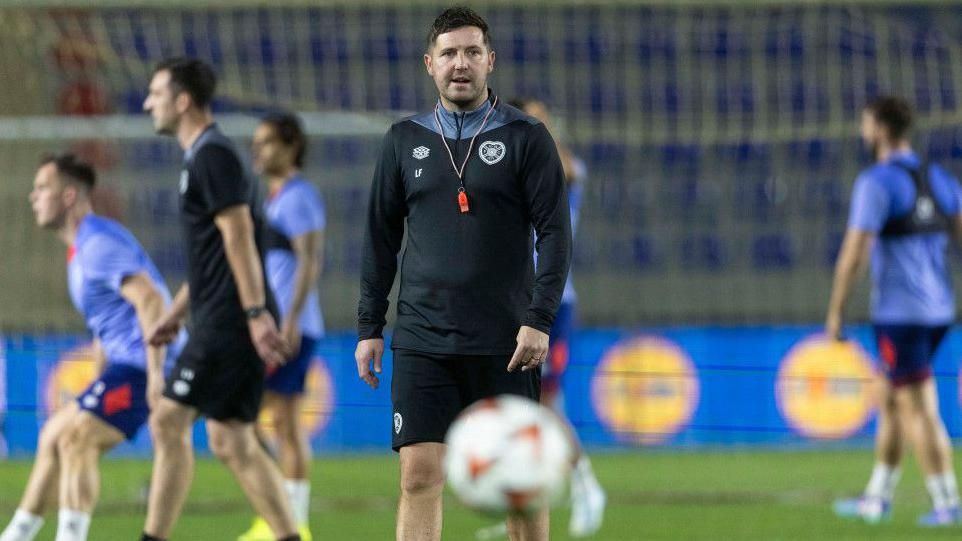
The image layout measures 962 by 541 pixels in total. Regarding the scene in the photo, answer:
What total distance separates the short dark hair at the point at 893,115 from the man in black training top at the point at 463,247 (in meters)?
4.55

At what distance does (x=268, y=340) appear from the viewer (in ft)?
22.9

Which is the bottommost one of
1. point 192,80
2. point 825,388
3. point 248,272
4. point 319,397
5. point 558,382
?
point 825,388

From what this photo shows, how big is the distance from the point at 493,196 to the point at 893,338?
4.86 meters

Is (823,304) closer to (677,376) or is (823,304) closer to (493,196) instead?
(677,376)

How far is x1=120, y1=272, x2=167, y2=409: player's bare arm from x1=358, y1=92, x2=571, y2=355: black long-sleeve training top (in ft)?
6.09

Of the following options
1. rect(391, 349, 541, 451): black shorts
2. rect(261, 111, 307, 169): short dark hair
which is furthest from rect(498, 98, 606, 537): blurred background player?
rect(391, 349, 541, 451): black shorts

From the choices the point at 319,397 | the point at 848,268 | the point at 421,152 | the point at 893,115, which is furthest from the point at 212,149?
the point at 319,397

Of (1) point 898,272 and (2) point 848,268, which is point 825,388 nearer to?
(1) point 898,272

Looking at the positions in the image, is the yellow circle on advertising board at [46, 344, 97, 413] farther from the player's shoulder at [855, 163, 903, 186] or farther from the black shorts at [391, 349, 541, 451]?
the black shorts at [391, 349, 541, 451]

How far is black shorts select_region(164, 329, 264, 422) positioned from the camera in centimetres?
712

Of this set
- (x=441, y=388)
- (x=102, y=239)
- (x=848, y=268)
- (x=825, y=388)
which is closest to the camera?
(x=441, y=388)

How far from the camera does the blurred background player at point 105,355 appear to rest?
24.0ft

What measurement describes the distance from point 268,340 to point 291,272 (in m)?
2.72

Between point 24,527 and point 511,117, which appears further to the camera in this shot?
point 24,527
